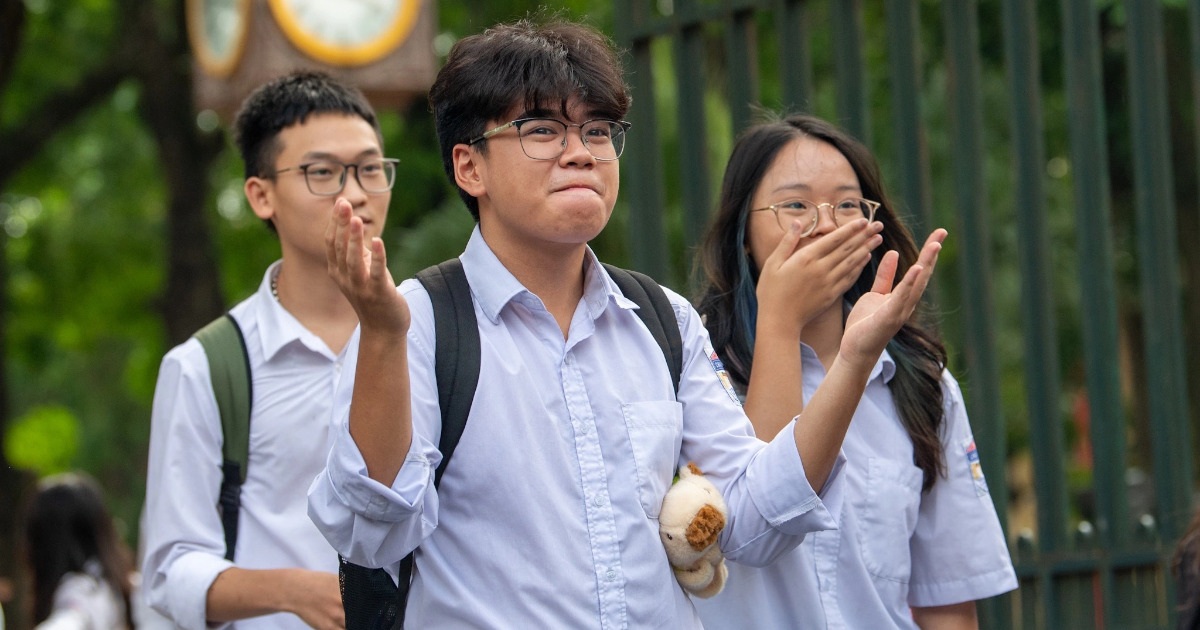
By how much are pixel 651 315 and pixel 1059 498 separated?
7.82 feet

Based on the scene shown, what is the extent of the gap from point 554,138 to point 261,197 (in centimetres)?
163

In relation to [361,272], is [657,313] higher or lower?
lower

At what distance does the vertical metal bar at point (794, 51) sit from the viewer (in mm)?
5004

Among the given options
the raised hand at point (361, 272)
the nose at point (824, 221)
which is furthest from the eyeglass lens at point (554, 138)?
the nose at point (824, 221)

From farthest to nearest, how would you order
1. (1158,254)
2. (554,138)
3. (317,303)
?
(1158,254) < (317,303) < (554,138)

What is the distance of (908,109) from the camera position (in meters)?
4.84

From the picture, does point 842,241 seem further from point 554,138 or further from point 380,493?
point 380,493

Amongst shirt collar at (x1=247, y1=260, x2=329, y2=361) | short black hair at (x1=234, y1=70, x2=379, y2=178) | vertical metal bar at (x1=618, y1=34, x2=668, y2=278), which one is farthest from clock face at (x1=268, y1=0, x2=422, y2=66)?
shirt collar at (x1=247, y1=260, x2=329, y2=361)

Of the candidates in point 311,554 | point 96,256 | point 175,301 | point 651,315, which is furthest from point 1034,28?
point 96,256

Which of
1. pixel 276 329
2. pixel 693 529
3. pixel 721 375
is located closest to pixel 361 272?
pixel 693 529

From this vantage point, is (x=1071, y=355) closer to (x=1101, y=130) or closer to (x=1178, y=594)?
(x=1101, y=130)

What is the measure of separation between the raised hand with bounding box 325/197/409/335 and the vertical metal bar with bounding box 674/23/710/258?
300cm

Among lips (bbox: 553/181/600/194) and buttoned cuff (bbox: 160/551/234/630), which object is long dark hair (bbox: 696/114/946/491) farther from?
buttoned cuff (bbox: 160/551/234/630)

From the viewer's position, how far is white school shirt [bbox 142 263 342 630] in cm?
353
